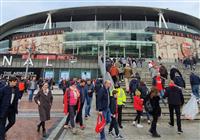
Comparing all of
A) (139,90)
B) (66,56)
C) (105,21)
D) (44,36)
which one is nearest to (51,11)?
(44,36)

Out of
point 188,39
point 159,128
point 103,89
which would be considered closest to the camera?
point 103,89

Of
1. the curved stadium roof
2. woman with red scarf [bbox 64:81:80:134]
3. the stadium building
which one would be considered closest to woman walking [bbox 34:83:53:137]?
woman with red scarf [bbox 64:81:80:134]

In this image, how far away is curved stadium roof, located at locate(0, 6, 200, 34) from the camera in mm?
53219

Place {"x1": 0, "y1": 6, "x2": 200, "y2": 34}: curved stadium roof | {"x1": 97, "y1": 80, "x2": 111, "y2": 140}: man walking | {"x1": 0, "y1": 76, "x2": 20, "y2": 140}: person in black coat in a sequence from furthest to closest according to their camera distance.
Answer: {"x1": 0, "y1": 6, "x2": 200, "y2": 34}: curved stadium roof < {"x1": 97, "y1": 80, "x2": 111, "y2": 140}: man walking < {"x1": 0, "y1": 76, "x2": 20, "y2": 140}: person in black coat

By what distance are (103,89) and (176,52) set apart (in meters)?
43.1

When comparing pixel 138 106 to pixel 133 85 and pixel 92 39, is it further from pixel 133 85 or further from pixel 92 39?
pixel 92 39

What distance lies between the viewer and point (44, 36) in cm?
5256

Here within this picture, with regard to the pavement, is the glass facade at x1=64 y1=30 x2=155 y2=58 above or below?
above

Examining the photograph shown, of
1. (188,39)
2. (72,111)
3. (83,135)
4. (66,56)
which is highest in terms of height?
(188,39)

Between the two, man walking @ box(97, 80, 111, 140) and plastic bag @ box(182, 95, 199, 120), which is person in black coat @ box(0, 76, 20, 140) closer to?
man walking @ box(97, 80, 111, 140)

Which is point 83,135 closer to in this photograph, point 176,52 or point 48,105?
point 48,105

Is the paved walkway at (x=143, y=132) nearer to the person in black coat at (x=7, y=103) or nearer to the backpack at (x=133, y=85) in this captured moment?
the person in black coat at (x=7, y=103)

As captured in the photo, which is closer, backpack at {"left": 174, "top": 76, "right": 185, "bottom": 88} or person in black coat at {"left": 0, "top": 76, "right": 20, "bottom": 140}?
person in black coat at {"left": 0, "top": 76, "right": 20, "bottom": 140}

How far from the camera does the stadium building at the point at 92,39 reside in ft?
133
